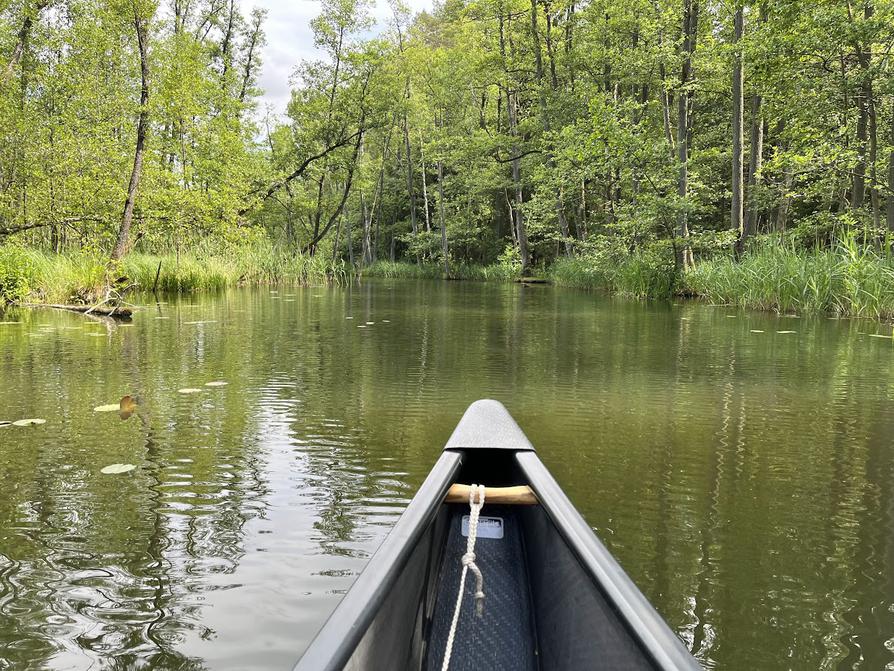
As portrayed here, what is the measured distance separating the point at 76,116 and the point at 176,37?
16.2ft

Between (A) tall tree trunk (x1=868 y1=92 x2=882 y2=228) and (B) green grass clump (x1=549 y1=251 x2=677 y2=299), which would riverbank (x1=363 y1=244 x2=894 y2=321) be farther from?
(A) tall tree trunk (x1=868 y1=92 x2=882 y2=228)

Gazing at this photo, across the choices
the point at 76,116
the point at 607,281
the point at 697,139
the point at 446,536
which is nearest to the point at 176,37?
the point at 76,116

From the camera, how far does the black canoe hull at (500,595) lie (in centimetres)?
90

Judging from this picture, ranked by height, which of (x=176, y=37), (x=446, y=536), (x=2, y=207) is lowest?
(x=446, y=536)

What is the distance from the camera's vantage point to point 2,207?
1078cm

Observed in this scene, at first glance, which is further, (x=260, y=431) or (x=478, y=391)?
(x=478, y=391)

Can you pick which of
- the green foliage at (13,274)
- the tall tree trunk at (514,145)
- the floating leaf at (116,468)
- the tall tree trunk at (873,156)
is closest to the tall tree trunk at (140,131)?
the green foliage at (13,274)

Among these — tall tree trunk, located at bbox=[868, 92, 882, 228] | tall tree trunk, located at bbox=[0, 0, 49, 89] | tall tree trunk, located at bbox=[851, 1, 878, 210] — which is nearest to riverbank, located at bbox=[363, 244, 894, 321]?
tall tree trunk, located at bbox=[868, 92, 882, 228]

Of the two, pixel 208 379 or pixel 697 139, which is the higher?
pixel 697 139

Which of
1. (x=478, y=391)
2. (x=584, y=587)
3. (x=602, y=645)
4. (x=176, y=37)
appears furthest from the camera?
(x=176, y=37)

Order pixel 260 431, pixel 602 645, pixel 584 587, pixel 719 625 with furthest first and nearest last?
1. pixel 260 431
2. pixel 719 625
3. pixel 584 587
4. pixel 602 645

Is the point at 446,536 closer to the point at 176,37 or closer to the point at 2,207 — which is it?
the point at 2,207

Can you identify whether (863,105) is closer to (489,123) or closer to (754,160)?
(754,160)

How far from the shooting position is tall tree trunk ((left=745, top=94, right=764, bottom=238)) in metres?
13.8
